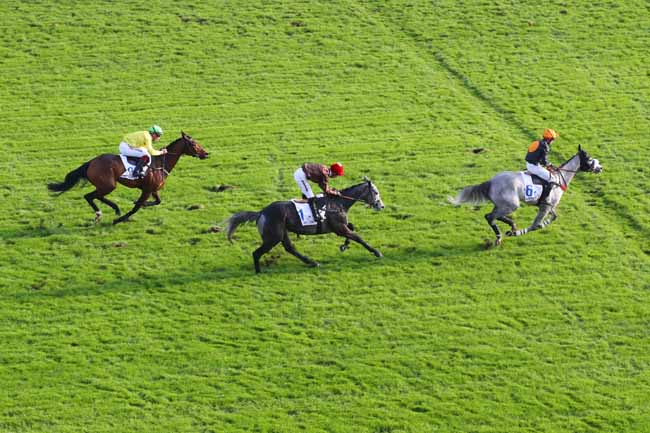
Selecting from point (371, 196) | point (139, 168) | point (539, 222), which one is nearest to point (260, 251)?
point (371, 196)

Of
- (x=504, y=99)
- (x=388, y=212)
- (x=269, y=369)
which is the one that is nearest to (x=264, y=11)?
(x=504, y=99)

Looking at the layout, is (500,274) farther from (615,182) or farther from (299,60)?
(299,60)

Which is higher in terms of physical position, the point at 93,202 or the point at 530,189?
the point at 530,189

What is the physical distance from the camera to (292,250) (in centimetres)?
2520

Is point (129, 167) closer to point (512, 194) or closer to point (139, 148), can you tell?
point (139, 148)

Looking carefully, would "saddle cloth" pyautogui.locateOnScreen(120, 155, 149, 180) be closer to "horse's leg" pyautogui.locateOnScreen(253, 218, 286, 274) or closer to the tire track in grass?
"horse's leg" pyautogui.locateOnScreen(253, 218, 286, 274)

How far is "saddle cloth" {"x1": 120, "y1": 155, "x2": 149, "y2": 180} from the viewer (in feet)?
88.5

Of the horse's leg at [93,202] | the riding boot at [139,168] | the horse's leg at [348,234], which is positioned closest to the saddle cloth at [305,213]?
the horse's leg at [348,234]

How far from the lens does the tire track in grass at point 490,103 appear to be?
2836cm

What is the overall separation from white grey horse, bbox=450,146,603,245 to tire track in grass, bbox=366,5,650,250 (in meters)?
2.02

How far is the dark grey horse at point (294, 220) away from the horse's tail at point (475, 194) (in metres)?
2.31

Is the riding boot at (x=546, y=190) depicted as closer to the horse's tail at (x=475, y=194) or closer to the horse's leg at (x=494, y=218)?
the horse's leg at (x=494, y=218)

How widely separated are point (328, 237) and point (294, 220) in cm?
270

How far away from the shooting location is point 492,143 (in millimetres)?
33062
